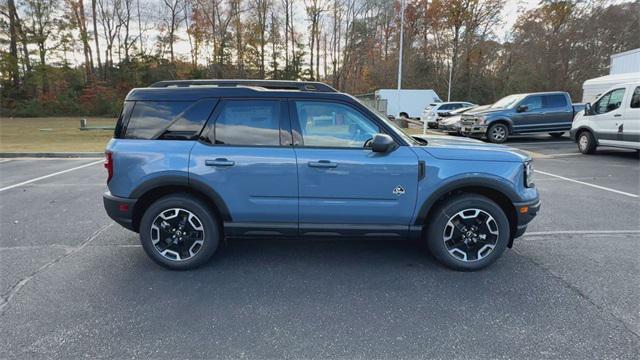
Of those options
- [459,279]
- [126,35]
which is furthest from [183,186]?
[126,35]

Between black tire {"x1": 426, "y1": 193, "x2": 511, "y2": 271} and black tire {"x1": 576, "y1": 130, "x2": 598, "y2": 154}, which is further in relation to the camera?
black tire {"x1": 576, "y1": 130, "x2": 598, "y2": 154}

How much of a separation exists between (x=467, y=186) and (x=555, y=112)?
1390 centimetres

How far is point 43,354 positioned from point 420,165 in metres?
3.26

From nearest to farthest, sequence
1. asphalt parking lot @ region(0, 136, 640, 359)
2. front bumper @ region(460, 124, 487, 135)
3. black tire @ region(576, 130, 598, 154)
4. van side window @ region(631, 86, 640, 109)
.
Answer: asphalt parking lot @ region(0, 136, 640, 359)
van side window @ region(631, 86, 640, 109)
black tire @ region(576, 130, 598, 154)
front bumper @ region(460, 124, 487, 135)

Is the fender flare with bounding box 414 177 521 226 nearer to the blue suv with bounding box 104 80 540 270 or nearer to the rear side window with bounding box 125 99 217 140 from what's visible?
the blue suv with bounding box 104 80 540 270

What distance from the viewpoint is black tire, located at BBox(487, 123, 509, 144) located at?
46.6ft

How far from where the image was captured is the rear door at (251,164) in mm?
3459

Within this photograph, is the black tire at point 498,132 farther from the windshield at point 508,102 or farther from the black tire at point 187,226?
the black tire at point 187,226

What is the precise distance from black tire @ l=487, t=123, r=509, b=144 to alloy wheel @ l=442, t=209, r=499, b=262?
1189cm

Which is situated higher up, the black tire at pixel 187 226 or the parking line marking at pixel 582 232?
the black tire at pixel 187 226

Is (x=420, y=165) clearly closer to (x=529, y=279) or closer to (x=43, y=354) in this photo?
(x=529, y=279)

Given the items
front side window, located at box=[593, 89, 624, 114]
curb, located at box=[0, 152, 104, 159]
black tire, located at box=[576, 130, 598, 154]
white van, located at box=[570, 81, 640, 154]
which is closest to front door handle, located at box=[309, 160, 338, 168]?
white van, located at box=[570, 81, 640, 154]

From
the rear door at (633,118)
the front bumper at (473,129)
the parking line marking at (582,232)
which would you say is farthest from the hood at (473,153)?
the front bumper at (473,129)

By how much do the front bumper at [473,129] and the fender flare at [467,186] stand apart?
1175 centimetres
